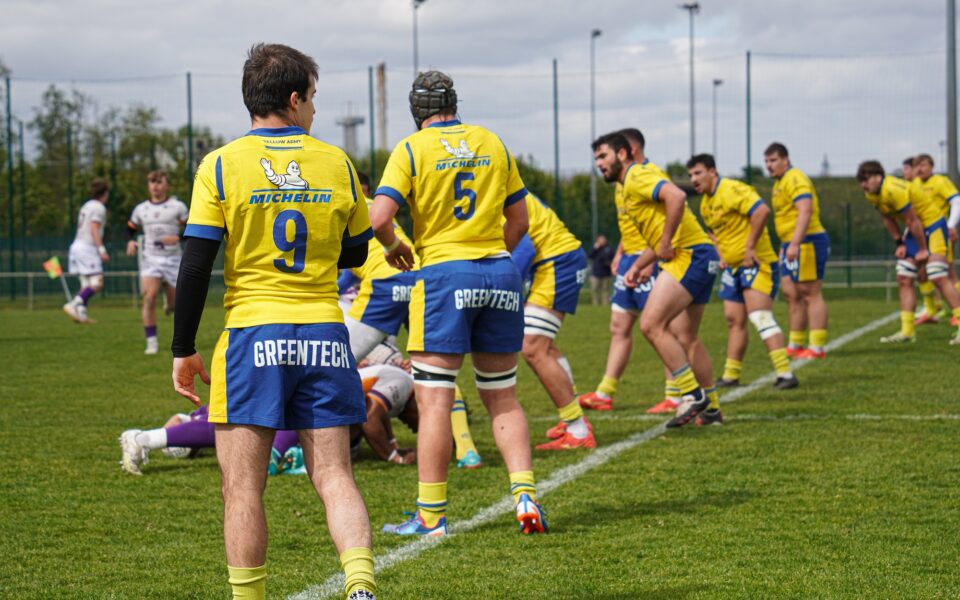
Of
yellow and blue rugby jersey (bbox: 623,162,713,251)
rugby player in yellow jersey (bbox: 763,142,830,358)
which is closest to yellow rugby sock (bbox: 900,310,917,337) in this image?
rugby player in yellow jersey (bbox: 763,142,830,358)

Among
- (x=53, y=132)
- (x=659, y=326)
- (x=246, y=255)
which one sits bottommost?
(x=659, y=326)

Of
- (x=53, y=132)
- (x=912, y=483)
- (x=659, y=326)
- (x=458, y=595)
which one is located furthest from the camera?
(x=53, y=132)

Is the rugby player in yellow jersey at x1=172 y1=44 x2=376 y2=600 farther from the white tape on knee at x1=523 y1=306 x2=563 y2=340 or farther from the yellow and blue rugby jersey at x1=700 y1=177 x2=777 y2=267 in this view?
the yellow and blue rugby jersey at x1=700 y1=177 x2=777 y2=267

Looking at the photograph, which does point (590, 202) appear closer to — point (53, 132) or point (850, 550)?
point (53, 132)

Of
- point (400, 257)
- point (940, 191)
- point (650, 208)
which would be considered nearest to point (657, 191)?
point (650, 208)

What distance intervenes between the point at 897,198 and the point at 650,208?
6567 mm

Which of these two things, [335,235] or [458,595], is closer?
[335,235]

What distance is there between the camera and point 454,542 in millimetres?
5199

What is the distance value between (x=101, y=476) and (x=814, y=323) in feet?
28.2

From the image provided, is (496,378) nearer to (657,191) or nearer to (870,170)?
(657,191)

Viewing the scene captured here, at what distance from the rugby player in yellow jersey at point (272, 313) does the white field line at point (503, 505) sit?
0.87 meters

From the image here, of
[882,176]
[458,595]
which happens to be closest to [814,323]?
[882,176]

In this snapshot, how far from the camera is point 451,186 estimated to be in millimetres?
5398

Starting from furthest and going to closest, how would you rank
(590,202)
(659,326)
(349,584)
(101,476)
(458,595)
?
(590,202) → (659,326) → (101,476) → (458,595) → (349,584)
